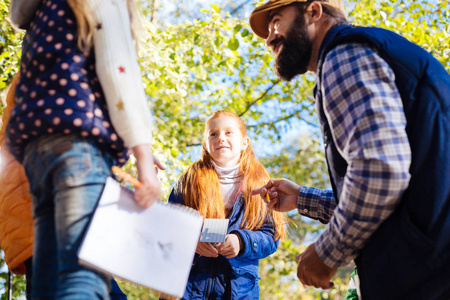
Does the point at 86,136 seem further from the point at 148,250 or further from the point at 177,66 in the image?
the point at 177,66

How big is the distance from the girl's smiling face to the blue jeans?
69.6 inches

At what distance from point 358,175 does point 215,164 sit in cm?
175

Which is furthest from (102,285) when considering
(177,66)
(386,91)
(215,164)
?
(177,66)

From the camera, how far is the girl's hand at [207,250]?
2623 mm

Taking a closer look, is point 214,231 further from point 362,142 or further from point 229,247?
point 362,142

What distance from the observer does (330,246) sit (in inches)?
62.6

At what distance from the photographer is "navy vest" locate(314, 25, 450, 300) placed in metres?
1.42

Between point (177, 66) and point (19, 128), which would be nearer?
point (19, 128)

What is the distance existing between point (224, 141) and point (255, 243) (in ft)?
2.54

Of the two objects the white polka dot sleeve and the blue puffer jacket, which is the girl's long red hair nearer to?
the blue puffer jacket

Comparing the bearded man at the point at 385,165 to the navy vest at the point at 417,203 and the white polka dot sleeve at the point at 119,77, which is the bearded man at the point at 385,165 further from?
the white polka dot sleeve at the point at 119,77

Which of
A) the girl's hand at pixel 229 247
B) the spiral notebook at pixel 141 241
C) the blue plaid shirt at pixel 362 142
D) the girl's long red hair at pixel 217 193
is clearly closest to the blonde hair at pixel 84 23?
the spiral notebook at pixel 141 241

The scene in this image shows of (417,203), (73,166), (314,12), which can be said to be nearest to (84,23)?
(73,166)

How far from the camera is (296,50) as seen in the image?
6.68 ft
